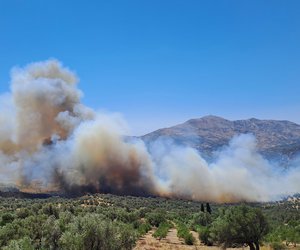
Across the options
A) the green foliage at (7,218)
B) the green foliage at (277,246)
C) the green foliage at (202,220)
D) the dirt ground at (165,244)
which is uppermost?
the green foliage at (7,218)

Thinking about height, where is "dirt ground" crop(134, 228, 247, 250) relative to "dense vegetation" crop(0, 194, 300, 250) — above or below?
below

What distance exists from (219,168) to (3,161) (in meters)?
64.4

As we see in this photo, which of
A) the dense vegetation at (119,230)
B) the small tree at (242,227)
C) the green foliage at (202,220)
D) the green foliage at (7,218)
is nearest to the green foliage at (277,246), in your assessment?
the dense vegetation at (119,230)

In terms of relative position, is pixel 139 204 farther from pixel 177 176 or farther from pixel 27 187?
pixel 27 187

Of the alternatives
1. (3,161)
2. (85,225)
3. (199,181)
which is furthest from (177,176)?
(85,225)

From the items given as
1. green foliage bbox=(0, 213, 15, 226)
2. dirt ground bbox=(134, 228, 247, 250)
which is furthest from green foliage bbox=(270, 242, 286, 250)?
green foliage bbox=(0, 213, 15, 226)

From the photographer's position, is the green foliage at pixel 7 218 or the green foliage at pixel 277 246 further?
the green foliage at pixel 7 218

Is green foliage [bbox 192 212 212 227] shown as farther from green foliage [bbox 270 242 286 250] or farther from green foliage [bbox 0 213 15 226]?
green foliage [bbox 0 213 15 226]

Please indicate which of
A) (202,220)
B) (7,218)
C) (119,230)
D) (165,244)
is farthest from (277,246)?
(7,218)

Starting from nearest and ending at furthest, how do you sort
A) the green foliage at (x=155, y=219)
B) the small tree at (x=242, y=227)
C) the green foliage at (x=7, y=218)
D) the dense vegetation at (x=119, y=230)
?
the dense vegetation at (x=119, y=230), the small tree at (x=242, y=227), the green foliage at (x=7, y=218), the green foliage at (x=155, y=219)

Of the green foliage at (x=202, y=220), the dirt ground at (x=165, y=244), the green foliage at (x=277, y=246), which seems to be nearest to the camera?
the green foliage at (x=277, y=246)

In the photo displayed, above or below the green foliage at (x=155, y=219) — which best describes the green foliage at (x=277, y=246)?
below

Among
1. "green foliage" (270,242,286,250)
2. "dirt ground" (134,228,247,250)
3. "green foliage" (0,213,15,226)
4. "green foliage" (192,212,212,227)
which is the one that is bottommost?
"dirt ground" (134,228,247,250)

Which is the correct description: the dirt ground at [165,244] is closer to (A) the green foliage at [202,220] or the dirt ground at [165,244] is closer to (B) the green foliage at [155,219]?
(A) the green foliage at [202,220]
